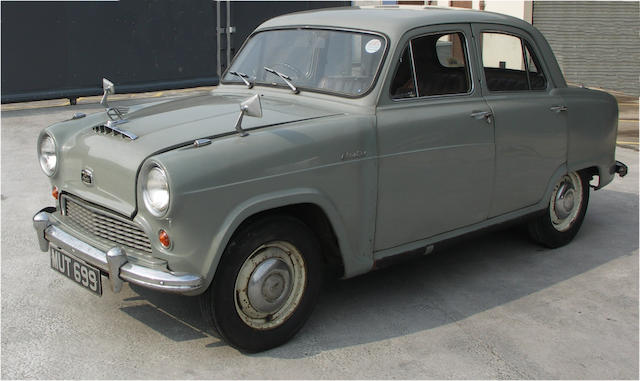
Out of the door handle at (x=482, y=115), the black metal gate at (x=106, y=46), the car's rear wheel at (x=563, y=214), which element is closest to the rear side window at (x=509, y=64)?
the door handle at (x=482, y=115)

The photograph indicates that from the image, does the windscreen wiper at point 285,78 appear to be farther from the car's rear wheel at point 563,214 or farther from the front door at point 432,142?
the car's rear wheel at point 563,214

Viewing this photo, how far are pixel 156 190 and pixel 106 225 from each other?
1.80 ft

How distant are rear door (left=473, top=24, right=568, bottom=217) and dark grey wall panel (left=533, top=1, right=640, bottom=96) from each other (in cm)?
1089

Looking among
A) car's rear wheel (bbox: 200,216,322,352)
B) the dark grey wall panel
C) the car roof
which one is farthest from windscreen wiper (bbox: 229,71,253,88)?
the dark grey wall panel

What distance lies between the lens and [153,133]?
3873 mm

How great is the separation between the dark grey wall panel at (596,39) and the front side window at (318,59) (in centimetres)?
1219

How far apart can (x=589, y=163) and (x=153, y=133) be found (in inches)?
140

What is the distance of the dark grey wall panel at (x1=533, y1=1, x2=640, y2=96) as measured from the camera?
49.6 ft

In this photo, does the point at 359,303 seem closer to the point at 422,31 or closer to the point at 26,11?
the point at 422,31

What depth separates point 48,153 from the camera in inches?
173

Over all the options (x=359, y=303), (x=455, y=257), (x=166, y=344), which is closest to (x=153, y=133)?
(x=166, y=344)

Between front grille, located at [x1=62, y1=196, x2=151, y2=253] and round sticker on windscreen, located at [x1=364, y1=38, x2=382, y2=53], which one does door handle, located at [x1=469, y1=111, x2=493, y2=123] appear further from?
front grille, located at [x1=62, y1=196, x2=151, y2=253]

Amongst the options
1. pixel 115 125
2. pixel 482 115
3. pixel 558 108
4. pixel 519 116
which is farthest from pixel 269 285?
pixel 558 108

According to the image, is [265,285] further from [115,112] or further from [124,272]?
[115,112]
